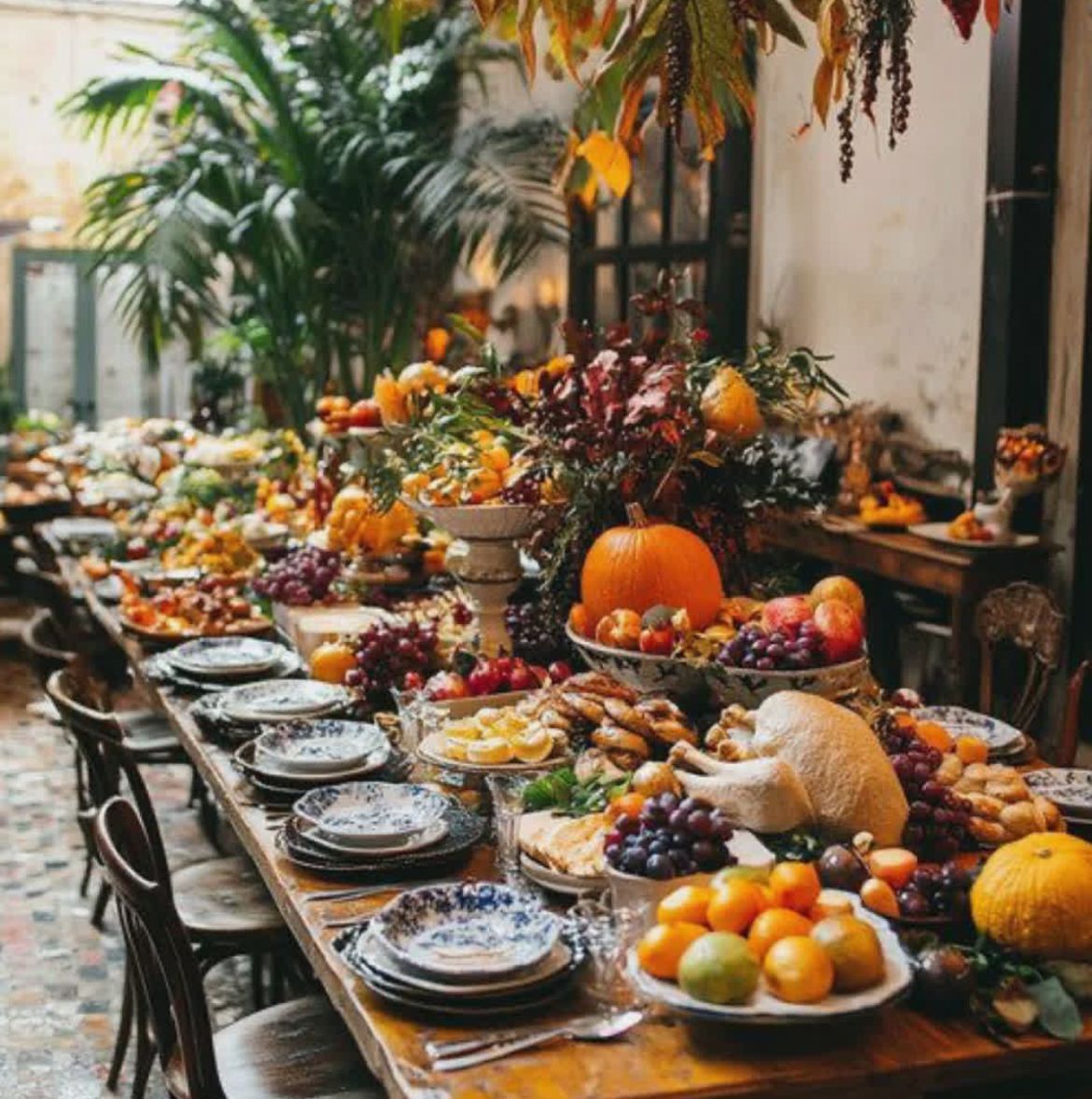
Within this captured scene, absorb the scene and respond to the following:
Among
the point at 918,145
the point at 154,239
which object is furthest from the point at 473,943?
the point at 154,239

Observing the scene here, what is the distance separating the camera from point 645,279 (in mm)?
7262

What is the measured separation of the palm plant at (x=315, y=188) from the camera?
7883mm

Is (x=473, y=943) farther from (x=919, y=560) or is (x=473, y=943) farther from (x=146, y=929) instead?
(x=919, y=560)

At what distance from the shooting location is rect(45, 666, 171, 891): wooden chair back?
3.15 m

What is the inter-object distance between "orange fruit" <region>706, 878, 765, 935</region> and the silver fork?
14 cm

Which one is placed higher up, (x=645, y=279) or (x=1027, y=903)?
(x=645, y=279)

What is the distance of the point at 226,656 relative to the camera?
147 inches

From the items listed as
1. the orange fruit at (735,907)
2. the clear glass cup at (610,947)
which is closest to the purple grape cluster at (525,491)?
the clear glass cup at (610,947)

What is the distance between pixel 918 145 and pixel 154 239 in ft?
12.7

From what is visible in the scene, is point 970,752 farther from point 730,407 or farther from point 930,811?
point 730,407

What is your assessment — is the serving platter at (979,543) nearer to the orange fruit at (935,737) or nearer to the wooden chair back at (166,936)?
the orange fruit at (935,737)

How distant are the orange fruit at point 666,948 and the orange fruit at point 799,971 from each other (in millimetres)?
89

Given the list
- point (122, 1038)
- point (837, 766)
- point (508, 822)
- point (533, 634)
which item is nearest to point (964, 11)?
point (837, 766)

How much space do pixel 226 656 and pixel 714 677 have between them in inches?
60.3
